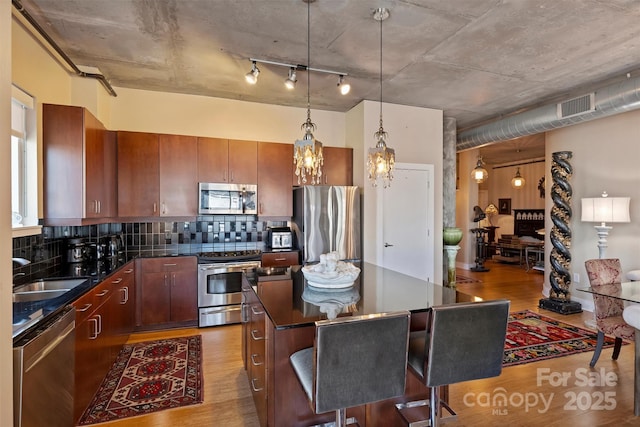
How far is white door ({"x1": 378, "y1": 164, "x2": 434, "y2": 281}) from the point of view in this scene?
15.1 feet

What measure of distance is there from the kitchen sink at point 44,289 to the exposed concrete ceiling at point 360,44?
2.16 metres

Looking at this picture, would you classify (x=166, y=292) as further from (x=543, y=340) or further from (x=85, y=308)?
(x=543, y=340)

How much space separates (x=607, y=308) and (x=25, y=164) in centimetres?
531

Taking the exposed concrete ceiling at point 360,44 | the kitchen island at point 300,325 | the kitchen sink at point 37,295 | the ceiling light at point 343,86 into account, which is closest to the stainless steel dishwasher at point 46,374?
the kitchen sink at point 37,295

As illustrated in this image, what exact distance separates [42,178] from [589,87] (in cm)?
612

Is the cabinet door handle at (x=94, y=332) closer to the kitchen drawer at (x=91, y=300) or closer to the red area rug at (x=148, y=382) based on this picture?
the kitchen drawer at (x=91, y=300)

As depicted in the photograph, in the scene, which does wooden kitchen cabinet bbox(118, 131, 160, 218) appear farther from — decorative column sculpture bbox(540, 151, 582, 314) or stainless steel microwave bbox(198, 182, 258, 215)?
decorative column sculpture bbox(540, 151, 582, 314)

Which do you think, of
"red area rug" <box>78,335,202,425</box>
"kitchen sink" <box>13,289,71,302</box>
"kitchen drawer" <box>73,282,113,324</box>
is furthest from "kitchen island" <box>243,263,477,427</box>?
"kitchen sink" <box>13,289,71,302</box>

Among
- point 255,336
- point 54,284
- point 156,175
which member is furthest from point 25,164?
point 255,336

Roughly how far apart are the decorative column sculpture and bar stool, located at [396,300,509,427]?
3818 millimetres

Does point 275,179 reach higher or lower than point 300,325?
higher

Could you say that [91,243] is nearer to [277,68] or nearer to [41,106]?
[41,106]

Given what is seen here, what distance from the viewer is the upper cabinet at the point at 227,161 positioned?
165 inches

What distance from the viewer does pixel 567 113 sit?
13.4 feet
